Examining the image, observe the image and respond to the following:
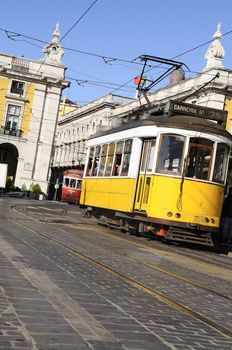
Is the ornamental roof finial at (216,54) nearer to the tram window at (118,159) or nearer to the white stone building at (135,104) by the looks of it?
the white stone building at (135,104)

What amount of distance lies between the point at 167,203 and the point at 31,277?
27.8ft

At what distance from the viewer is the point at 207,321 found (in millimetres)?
5727

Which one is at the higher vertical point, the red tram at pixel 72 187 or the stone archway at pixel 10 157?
the stone archway at pixel 10 157

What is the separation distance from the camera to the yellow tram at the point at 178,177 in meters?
15.3

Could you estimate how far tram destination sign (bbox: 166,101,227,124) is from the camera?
655 inches

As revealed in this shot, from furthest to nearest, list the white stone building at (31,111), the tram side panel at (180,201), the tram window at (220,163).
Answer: the white stone building at (31,111) → the tram window at (220,163) → the tram side panel at (180,201)

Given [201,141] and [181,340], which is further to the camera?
[201,141]

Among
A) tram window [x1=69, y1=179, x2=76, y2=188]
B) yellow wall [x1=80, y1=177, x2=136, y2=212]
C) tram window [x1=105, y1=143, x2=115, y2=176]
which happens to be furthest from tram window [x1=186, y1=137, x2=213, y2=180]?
tram window [x1=69, y1=179, x2=76, y2=188]

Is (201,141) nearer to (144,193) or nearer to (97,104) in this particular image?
(144,193)

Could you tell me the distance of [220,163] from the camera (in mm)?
15859

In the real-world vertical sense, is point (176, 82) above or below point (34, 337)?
above

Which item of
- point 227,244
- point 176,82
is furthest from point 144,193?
point 176,82

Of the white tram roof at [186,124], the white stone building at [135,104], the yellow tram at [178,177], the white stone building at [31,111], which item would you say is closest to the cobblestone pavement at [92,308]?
the yellow tram at [178,177]

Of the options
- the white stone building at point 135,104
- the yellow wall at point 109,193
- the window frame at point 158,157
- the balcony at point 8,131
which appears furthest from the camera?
the balcony at point 8,131
